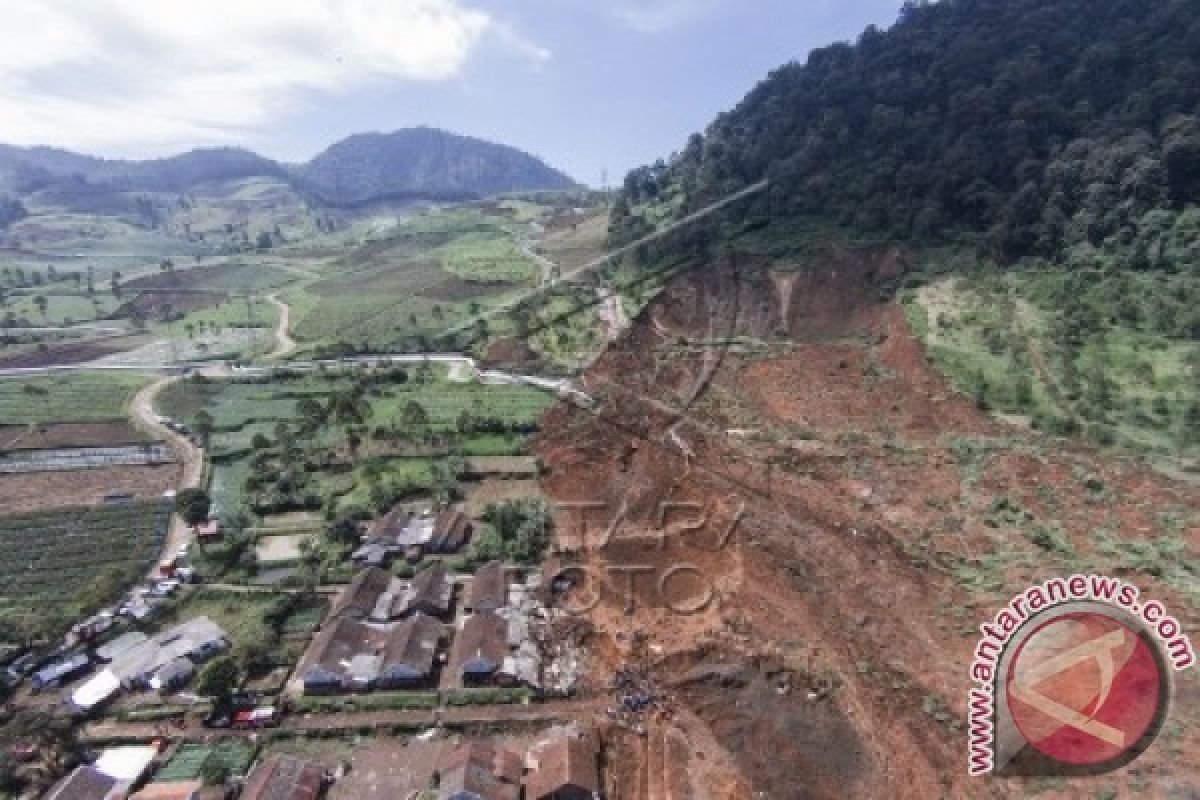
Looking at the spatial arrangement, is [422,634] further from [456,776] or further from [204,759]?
[204,759]

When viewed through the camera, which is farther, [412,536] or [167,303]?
[167,303]

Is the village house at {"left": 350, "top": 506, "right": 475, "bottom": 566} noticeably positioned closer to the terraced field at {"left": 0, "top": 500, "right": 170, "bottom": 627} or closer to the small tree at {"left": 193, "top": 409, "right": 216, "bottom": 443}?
the terraced field at {"left": 0, "top": 500, "right": 170, "bottom": 627}

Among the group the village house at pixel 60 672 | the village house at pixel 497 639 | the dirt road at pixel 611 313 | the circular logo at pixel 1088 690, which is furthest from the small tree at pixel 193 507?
the circular logo at pixel 1088 690

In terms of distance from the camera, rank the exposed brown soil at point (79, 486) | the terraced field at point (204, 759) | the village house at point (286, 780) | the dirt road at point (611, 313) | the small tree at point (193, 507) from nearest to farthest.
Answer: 1. the village house at point (286, 780)
2. the terraced field at point (204, 759)
3. the small tree at point (193, 507)
4. the exposed brown soil at point (79, 486)
5. the dirt road at point (611, 313)

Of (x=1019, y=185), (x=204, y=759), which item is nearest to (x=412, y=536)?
(x=204, y=759)

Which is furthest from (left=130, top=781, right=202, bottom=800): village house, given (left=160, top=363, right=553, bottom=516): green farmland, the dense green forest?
the dense green forest

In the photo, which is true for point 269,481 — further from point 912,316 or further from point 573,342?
point 912,316

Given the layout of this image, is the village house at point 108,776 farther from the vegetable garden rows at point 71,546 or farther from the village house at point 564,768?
A: the vegetable garden rows at point 71,546
